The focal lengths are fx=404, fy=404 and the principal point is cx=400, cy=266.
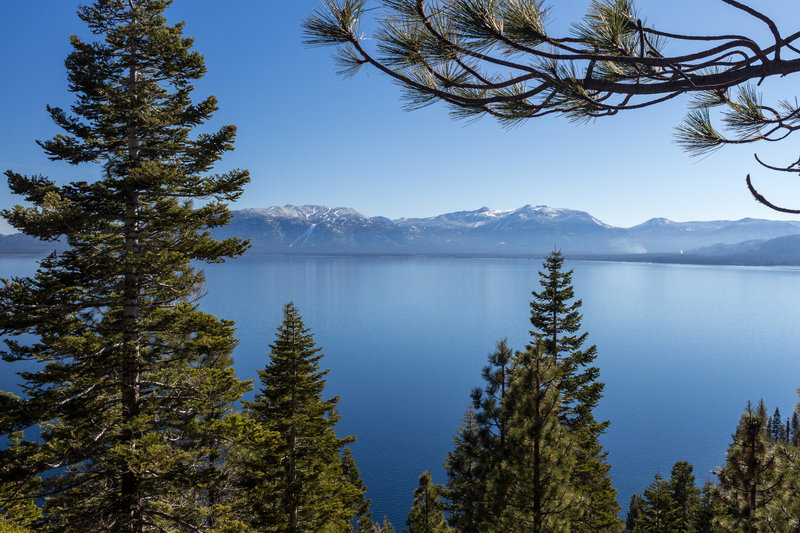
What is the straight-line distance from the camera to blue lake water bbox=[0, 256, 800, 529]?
39.2 metres

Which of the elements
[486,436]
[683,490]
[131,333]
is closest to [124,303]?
[131,333]

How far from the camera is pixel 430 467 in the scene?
119 feet

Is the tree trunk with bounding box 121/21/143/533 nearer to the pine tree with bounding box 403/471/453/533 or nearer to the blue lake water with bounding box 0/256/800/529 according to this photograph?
the pine tree with bounding box 403/471/453/533

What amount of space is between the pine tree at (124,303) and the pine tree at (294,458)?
425 cm

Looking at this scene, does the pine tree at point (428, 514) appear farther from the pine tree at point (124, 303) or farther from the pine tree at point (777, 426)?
the pine tree at point (777, 426)

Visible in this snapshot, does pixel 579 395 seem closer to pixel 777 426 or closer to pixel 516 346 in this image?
pixel 777 426

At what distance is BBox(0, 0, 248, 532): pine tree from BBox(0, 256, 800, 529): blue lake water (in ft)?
94.6

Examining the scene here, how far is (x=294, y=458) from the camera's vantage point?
36.0 feet

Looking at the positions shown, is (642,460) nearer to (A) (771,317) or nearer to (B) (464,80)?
(B) (464,80)

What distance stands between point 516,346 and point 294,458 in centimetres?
5771

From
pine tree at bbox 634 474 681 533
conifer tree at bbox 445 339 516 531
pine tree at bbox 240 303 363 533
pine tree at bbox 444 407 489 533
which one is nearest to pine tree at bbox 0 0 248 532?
pine tree at bbox 240 303 363 533

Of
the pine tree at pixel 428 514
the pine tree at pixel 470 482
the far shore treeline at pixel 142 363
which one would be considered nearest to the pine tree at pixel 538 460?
the far shore treeline at pixel 142 363

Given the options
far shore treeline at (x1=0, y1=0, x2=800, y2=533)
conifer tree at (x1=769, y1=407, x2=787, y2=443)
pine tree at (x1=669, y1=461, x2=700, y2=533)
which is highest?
far shore treeline at (x1=0, y1=0, x2=800, y2=533)

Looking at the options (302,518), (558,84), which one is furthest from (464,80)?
(302,518)
